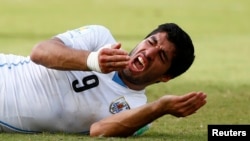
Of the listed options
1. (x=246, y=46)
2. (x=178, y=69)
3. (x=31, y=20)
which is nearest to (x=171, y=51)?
(x=178, y=69)

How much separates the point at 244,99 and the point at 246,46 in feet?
24.0

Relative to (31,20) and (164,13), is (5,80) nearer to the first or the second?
(31,20)

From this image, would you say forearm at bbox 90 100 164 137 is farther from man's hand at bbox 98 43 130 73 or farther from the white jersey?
man's hand at bbox 98 43 130 73

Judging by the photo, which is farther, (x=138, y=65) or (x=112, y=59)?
(x=138, y=65)

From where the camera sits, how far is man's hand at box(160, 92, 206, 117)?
279 inches

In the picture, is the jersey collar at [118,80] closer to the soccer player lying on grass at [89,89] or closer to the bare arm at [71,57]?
the soccer player lying on grass at [89,89]

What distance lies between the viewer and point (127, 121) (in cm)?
746

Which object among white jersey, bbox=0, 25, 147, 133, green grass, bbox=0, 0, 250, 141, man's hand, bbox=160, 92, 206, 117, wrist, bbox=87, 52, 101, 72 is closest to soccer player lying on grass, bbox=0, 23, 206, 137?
white jersey, bbox=0, 25, 147, 133

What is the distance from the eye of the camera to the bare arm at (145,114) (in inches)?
280

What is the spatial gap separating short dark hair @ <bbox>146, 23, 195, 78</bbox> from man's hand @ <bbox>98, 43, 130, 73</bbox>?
82 cm

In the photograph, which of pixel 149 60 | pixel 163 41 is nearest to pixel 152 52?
pixel 149 60

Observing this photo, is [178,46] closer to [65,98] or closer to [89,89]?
[89,89]

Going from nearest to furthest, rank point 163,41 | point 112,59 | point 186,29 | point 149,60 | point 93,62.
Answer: point 112,59, point 93,62, point 149,60, point 163,41, point 186,29

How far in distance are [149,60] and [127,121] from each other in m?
0.50
